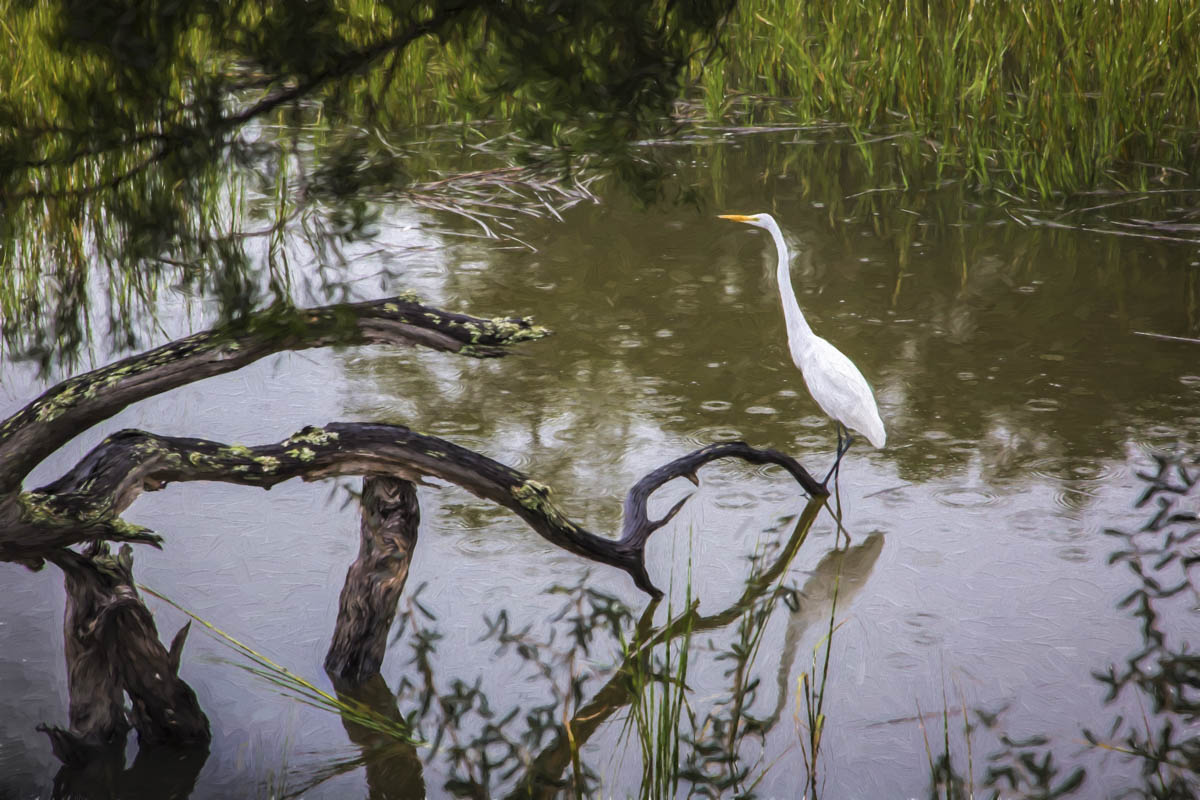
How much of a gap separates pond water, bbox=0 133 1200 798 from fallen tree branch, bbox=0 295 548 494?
166 millimetres

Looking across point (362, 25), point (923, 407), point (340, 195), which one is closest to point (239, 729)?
point (340, 195)

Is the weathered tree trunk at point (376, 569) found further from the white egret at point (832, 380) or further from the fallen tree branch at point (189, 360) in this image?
the white egret at point (832, 380)

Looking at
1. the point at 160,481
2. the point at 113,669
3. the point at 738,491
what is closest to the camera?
the point at 160,481

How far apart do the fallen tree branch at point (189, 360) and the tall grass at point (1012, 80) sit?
4199mm

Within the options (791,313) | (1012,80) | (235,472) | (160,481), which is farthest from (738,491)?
(1012,80)

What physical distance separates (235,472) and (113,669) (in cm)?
59

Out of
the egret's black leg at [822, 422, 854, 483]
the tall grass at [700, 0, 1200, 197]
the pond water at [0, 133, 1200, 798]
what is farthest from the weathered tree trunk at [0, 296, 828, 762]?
the tall grass at [700, 0, 1200, 197]

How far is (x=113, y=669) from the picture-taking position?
2854 millimetres

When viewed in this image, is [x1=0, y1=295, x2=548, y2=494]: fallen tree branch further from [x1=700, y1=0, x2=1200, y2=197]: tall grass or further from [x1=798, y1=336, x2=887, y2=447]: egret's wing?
[x1=700, y1=0, x2=1200, y2=197]: tall grass

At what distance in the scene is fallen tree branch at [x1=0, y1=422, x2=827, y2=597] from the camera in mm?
2580

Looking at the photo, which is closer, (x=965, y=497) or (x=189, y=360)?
(x=189, y=360)

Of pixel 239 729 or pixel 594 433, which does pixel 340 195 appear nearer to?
pixel 239 729

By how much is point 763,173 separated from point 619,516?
443 cm

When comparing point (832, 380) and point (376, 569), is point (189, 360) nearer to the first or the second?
point (376, 569)
